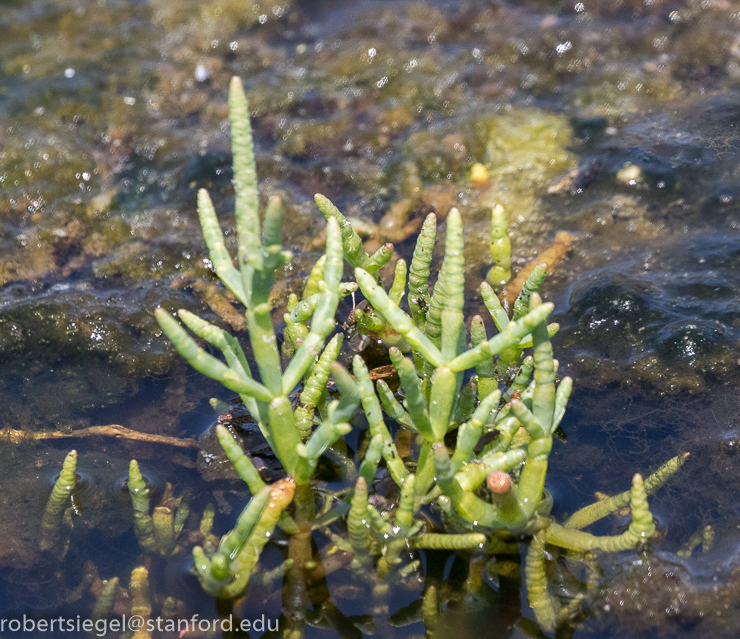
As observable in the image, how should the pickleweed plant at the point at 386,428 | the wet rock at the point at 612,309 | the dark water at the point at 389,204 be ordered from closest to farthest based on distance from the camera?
1. the pickleweed plant at the point at 386,428
2. the dark water at the point at 389,204
3. the wet rock at the point at 612,309

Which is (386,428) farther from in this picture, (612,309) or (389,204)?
(389,204)

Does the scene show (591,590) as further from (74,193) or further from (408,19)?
(408,19)

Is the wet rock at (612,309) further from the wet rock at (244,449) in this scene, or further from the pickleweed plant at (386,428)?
the wet rock at (244,449)

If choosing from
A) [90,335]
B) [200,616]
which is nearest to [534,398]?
[200,616]

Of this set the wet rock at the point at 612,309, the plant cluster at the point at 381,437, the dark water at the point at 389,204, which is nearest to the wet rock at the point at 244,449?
the dark water at the point at 389,204

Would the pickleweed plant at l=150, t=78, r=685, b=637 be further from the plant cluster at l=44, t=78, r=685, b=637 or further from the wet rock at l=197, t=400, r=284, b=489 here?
the wet rock at l=197, t=400, r=284, b=489

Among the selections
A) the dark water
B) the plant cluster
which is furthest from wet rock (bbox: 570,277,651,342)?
the plant cluster
